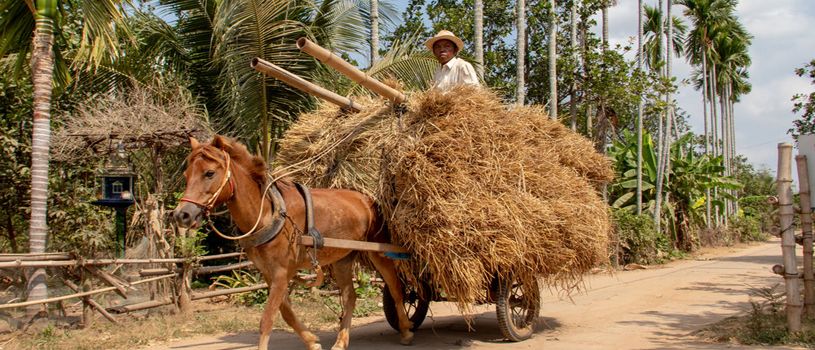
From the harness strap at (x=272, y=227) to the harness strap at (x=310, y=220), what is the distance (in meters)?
0.24

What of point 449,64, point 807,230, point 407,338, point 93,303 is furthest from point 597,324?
point 93,303

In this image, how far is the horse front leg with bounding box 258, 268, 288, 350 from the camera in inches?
192

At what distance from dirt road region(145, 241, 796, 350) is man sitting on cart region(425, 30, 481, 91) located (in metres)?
2.71

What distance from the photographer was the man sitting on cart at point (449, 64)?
7.09 m

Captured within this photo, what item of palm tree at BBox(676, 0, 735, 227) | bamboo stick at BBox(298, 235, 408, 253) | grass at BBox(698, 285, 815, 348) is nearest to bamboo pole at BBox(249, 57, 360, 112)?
bamboo stick at BBox(298, 235, 408, 253)

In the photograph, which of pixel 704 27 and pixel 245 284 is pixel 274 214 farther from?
pixel 704 27

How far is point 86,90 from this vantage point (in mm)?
10516

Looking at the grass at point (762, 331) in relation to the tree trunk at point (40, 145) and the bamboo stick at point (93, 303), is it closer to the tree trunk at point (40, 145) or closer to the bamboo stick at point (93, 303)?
the bamboo stick at point (93, 303)

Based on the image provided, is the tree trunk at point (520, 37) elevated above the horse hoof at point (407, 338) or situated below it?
above

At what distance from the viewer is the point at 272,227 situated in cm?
506

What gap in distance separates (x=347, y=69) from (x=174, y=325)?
4315mm

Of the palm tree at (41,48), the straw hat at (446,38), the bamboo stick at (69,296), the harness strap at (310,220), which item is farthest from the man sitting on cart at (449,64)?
the bamboo stick at (69,296)

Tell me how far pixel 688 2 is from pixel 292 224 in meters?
27.8

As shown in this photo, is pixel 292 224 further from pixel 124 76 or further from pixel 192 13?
pixel 192 13
